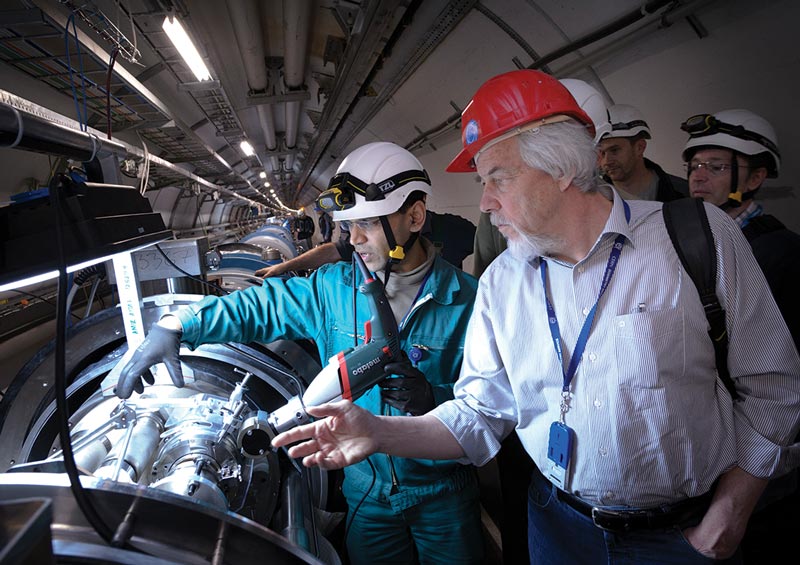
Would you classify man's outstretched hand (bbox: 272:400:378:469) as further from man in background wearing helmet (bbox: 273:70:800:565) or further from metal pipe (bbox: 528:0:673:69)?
metal pipe (bbox: 528:0:673:69)

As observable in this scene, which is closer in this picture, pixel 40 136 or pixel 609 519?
pixel 40 136

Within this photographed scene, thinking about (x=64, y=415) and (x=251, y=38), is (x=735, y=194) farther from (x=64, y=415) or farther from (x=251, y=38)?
(x=251, y=38)

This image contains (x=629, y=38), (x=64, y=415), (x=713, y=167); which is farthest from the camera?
(x=629, y=38)

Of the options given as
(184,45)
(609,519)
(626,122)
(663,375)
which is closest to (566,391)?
(663,375)

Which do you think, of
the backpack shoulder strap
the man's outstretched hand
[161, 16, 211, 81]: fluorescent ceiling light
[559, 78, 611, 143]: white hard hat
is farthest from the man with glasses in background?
[161, 16, 211, 81]: fluorescent ceiling light

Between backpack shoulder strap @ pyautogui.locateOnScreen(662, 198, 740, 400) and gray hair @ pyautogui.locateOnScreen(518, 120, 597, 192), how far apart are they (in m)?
0.23

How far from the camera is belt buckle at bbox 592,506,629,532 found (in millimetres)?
1088

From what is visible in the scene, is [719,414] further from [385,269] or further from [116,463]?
[116,463]

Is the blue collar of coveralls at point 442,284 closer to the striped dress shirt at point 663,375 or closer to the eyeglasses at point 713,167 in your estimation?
the striped dress shirt at point 663,375

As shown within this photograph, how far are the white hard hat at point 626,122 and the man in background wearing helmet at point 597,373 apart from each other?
50.9 inches

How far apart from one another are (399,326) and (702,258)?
37.4 inches

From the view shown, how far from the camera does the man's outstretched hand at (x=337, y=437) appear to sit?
1093mm

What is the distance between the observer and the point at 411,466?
1574 millimetres

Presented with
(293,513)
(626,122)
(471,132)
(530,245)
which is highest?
(626,122)
